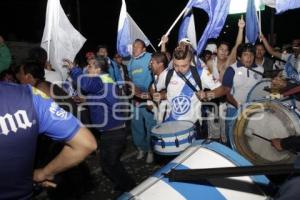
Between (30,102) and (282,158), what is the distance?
117 inches

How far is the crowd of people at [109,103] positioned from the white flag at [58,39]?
0.27m

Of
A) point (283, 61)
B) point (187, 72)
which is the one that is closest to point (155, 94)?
point (187, 72)

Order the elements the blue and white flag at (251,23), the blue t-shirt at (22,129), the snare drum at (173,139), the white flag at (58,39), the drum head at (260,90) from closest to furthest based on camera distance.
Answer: the blue t-shirt at (22,129) < the snare drum at (173,139) < the drum head at (260,90) < the white flag at (58,39) < the blue and white flag at (251,23)

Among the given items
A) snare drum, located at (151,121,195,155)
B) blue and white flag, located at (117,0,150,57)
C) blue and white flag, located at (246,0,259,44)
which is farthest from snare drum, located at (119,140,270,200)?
blue and white flag, located at (117,0,150,57)

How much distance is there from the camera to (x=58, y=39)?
7297 millimetres

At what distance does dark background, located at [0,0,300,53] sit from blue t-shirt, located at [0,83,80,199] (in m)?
9.72

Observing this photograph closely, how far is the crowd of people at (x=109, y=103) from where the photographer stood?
7.40ft

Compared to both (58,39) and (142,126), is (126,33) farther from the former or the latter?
(142,126)

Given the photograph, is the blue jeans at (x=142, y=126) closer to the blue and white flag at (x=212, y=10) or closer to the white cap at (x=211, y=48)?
A: the blue and white flag at (x=212, y=10)

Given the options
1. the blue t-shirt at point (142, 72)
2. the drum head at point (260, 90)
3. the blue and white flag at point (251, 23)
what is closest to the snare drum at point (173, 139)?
the drum head at point (260, 90)

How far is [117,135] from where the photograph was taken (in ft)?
16.9

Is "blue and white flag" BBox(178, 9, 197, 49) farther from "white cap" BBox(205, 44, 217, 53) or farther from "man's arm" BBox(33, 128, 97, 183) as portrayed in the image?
"man's arm" BBox(33, 128, 97, 183)

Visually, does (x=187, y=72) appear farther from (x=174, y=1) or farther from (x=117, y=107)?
(x=174, y=1)

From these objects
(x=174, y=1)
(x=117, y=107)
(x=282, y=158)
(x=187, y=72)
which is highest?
(x=174, y=1)
